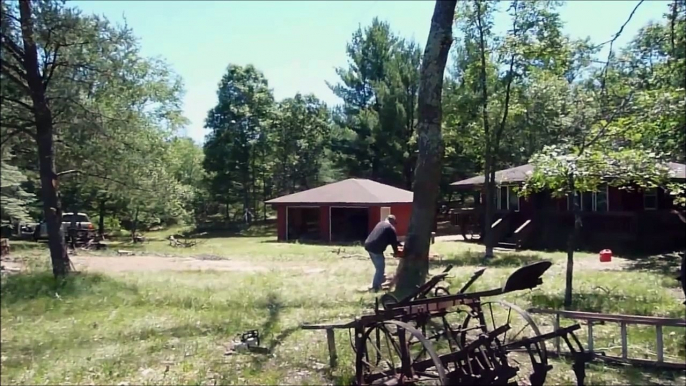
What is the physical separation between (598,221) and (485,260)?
7.10 metres

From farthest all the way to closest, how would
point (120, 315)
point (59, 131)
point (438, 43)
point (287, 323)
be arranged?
point (59, 131)
point (438, 43)
point (120, 315)
point (287, 323)

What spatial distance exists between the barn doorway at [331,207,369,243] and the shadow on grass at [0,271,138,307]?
806 inches

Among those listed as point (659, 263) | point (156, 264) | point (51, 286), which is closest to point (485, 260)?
point (659, 263)

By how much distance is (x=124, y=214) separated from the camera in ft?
126

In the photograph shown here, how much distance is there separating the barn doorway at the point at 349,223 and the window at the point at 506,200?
23.1 feet

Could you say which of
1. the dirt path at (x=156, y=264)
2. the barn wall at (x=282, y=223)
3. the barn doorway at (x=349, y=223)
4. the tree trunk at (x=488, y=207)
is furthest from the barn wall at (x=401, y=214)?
the dirt path at (x=156, y=264)

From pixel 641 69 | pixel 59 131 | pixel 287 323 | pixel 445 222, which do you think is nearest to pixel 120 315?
pixel 287 323

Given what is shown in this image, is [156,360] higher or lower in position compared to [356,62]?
lower

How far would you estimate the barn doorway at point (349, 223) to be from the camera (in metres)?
33.0

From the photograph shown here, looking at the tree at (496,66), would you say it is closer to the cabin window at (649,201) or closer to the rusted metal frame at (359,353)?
the cabin window at (649,201)

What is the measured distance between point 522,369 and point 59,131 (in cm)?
988

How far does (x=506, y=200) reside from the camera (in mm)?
28406

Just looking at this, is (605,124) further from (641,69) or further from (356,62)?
(356,62)

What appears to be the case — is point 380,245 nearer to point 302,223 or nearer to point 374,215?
point 374,215
